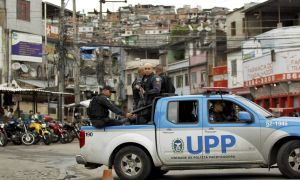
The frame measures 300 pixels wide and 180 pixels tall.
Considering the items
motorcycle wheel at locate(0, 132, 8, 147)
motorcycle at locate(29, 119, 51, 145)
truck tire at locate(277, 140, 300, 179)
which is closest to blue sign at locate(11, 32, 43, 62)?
motorcycle at locate(29, 119, 51, 145)

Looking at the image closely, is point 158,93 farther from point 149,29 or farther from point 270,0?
point 149,29

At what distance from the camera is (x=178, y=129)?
38.8 feet

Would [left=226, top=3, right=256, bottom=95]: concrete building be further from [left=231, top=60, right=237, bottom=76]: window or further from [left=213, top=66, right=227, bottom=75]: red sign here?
[left=213, top=66, right=227, bottom=75]: red sign

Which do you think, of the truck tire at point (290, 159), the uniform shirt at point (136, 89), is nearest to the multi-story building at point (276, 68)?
the uniform shirt at point (136, 89)

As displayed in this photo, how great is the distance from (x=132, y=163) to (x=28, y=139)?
51.8 feet

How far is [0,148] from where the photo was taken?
25.1 m

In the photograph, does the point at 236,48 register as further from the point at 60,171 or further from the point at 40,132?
the point at 60,171

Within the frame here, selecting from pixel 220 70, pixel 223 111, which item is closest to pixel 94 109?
pixel 223 111

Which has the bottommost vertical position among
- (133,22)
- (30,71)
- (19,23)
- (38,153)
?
(38,153)

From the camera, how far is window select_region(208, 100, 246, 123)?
1184 centimetres

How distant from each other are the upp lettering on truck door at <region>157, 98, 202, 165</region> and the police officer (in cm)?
102

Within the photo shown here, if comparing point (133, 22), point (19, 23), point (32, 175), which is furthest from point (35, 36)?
point (133, 22)

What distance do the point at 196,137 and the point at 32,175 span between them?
15.4ft

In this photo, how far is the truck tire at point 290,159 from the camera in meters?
11.4
